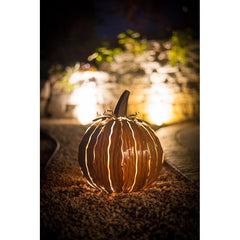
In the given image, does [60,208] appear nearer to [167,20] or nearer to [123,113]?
[123,113]

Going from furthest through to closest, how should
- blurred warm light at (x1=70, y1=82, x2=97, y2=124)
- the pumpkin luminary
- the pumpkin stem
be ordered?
1. blurred warm light at (x1=70, y1=82, x2=97, y2=124)
2. the pumpkin stem
3. the pumpkin luminary

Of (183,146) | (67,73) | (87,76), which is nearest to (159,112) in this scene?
(183,146)

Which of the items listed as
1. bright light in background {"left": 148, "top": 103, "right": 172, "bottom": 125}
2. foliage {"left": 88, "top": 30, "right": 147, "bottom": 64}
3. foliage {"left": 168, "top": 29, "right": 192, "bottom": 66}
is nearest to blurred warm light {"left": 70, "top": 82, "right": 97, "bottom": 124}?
foliage {"left": 88, "top": 30, "right": 147, "bottom": 64}

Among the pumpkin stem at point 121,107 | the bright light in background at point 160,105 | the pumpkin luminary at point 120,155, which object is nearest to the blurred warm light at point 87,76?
the bright light in background at point 160,105

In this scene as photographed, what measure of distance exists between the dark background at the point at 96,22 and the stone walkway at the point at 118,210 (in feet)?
2.91

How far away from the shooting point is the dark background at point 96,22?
1.91 m

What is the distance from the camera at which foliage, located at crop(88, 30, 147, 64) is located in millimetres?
2061

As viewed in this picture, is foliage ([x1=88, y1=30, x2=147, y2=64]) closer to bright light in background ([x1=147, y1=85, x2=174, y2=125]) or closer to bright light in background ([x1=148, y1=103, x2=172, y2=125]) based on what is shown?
bright light in background ([x1=147, y1=85, x2=174, y2=125])

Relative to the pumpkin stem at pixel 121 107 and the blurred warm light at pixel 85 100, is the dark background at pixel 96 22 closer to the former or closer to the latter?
the blurred warm light at pixel 85 100

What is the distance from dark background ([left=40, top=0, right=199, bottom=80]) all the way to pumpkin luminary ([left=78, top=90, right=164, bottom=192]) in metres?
0.79

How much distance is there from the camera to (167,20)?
2035 millimetres
